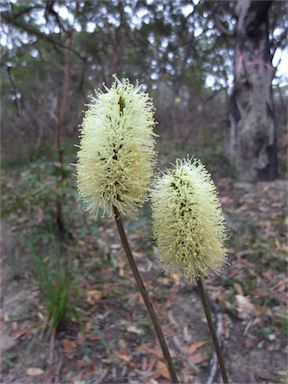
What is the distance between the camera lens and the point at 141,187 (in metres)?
1.19

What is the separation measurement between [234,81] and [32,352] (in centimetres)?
415

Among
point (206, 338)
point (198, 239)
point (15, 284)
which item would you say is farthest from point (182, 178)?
point (15, 284)

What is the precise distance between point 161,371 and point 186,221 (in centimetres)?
166

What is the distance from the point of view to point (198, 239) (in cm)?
126

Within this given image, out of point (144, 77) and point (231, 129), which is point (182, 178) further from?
point (144, 77)

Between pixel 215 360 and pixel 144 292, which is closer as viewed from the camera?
pixel 144 292

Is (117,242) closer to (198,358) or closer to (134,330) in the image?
(134,330)

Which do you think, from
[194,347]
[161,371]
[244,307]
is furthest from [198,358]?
[244,307]

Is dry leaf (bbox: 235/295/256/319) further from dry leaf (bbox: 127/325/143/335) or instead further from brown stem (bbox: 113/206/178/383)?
brown stem (bbox: 113/206/178/383)

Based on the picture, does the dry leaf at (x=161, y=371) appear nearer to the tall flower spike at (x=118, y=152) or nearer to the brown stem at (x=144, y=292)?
the brown stem at (x=144, y=292)

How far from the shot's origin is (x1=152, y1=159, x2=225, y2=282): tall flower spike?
1247 mm

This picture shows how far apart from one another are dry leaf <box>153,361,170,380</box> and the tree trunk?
3217 millimetres

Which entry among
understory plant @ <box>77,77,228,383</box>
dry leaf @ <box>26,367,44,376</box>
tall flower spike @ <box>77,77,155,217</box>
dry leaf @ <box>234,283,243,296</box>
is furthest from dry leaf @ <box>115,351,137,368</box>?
tall flower spike @ <box>77,77,155,217</box>

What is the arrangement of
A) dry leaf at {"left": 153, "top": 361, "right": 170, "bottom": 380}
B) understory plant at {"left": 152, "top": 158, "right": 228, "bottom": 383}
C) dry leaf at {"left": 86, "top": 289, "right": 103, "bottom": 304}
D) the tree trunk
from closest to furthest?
understory plant at {"left": 152, "top": 158, "right": 228, "bottom": 383}, dry leaf at {"left": 153, "top": 361, "right": 170, "bottom": 380}, dry leaf at {"left": 86, "top": 289, "right": 103, "bottom": 304}, the tree trunk
